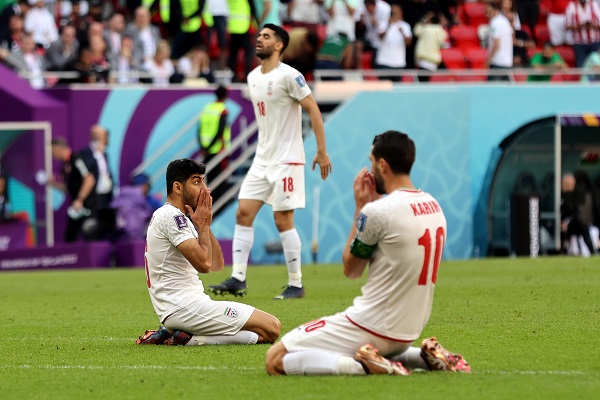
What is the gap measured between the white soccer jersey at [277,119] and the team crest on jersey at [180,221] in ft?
15.3

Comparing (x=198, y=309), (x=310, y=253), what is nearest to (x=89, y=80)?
(x=310, y=253)

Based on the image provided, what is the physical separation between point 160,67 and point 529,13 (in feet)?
28.5

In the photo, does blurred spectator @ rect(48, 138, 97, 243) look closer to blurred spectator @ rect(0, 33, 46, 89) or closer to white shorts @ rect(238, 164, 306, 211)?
blurred spectator @ rect(0, 33, 46, 89)

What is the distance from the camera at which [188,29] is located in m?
25.9

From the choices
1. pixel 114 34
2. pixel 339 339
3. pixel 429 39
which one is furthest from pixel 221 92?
pixel 339 339

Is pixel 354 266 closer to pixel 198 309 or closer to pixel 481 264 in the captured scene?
pixel 198 309

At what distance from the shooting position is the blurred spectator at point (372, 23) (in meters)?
27.4

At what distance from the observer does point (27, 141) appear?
981 inches

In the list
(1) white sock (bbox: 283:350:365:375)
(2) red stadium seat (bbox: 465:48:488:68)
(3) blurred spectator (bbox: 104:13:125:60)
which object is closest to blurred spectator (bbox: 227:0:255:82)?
(3) blurred spectator (bbox: 104:13:125:60)

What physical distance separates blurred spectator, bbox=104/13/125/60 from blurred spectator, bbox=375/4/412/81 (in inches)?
204

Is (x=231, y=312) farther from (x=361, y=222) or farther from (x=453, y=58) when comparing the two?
(x=453, y=58)

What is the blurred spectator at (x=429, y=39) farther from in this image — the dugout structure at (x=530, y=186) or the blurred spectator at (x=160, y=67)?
the blurred spectator at (x=160, y=67)

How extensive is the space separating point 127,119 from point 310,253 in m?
4.21

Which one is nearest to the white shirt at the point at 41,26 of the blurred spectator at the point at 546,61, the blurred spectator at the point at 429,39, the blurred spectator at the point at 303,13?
the blurred spectator at the point at 303,13
